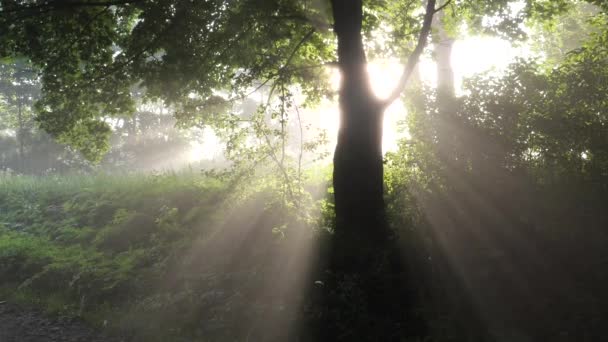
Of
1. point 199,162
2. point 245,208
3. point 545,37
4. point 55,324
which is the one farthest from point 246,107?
point 55,324

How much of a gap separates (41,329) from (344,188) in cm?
659

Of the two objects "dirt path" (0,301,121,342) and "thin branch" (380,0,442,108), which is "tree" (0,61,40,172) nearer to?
"dirt path" (0,301,121,342)

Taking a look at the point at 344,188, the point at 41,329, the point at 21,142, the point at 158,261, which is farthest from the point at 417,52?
the point at 21,142

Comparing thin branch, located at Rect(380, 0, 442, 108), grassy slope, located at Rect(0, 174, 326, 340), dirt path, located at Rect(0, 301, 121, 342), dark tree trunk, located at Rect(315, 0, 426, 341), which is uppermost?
thin branch, located at Rect(380, 0, 442, 108)

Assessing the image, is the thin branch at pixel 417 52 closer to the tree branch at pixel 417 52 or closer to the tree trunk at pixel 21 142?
the tree branch at pixel 417 52

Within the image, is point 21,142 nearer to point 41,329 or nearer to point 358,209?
point 41,329

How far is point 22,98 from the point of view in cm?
3597

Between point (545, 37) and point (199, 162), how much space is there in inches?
960

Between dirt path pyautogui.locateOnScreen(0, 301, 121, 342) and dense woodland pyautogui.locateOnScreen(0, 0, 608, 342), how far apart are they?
0.92ft

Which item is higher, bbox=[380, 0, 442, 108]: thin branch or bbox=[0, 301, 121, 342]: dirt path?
bbox=[380, 0, 442, 108]: thin branch

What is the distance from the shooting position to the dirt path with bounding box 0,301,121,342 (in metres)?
7.46

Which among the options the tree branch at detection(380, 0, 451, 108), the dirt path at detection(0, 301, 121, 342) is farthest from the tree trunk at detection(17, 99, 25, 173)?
the tree branch at detection(380, 0, 451, 108)

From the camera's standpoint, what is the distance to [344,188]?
823cm

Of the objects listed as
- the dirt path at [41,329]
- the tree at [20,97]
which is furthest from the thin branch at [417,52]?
the tree at [20,97]
